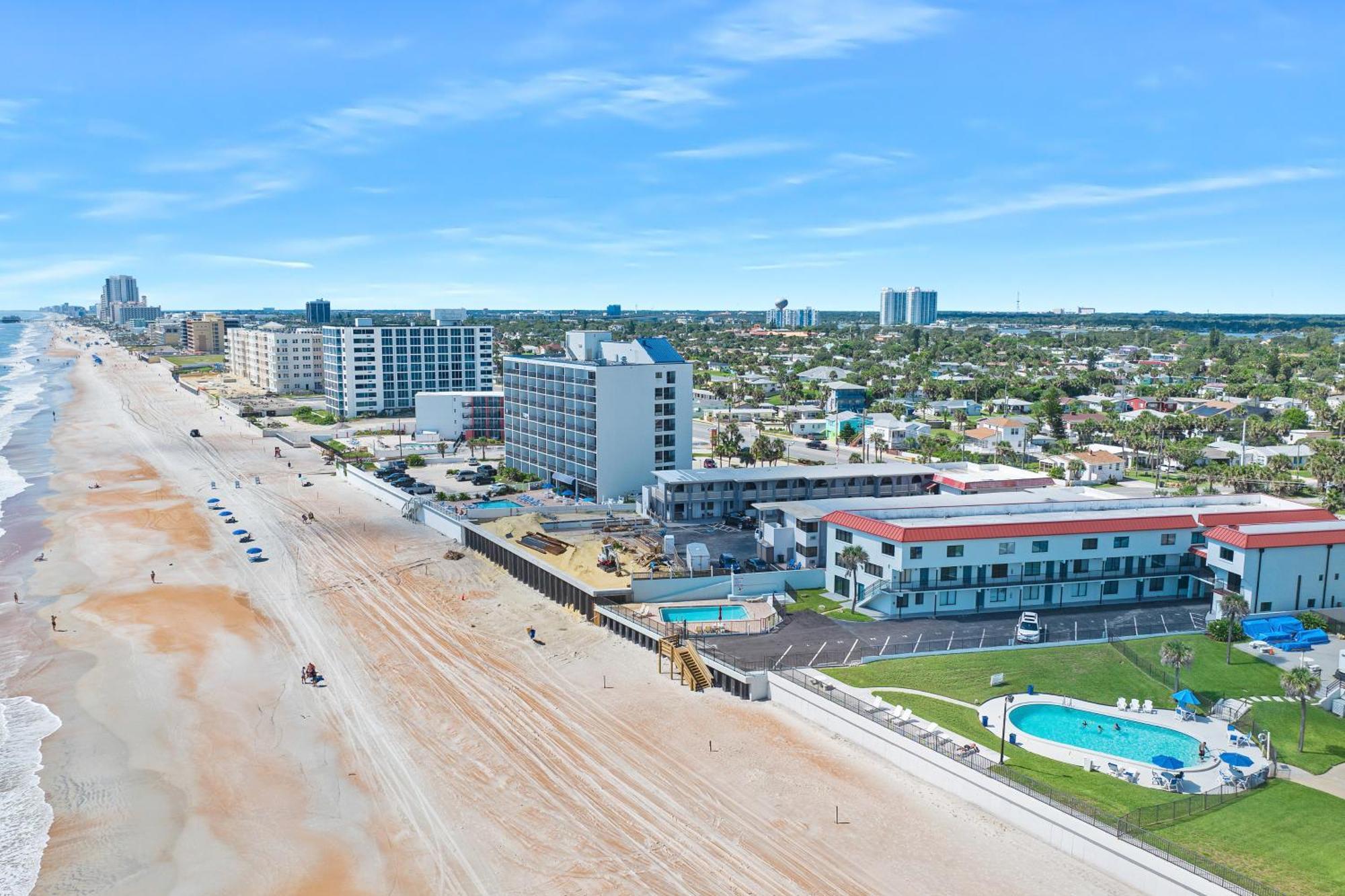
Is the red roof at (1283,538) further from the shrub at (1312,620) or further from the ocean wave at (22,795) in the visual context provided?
the ocean wave at (22,795)

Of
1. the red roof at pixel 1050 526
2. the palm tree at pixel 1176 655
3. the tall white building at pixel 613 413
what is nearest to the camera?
the palm tree at pixel 1176 655

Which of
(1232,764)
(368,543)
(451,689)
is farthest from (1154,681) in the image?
(368,543)

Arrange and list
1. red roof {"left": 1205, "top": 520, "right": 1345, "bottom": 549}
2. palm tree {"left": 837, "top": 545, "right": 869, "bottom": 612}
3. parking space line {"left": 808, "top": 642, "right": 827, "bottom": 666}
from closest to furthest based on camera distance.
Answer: parking space line {"left": 808, "top": 642, "right": 827, "bottom": 666}, red roof {"left": 1205, "top": 520, "right": 1345, "bottom": 549}, palm tree {"left": 837, "top": 545, "right": 869, "bottom": 612}

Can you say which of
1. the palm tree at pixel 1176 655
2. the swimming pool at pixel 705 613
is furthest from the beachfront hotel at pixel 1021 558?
the palm tree at pixel 1176 655

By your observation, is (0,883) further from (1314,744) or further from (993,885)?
(1314,744)

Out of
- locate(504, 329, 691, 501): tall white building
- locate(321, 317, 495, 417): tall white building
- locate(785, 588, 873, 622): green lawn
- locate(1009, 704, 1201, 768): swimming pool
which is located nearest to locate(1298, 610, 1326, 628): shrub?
locate(1009, 704, 1201, 768): swimming pool

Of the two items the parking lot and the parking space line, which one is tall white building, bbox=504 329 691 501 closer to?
the parking lot

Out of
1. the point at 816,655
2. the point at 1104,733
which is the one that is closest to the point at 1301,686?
the point at 1104,733
